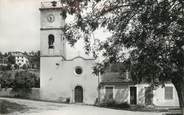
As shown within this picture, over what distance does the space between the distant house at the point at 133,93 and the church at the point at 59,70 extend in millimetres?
1524

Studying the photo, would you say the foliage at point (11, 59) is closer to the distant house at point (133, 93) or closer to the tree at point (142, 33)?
A: the distant house at point (133, 93)

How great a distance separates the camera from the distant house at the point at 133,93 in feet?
147

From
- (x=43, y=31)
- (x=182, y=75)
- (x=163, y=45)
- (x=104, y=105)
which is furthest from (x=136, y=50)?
(x=43, y=31)

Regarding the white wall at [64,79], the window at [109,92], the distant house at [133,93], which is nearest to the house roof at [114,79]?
the distant house at [133,93]

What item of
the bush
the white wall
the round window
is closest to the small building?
the bush

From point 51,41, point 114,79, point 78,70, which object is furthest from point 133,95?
point 51,41

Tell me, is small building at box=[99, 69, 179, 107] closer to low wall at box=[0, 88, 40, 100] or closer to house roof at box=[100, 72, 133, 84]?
house roof at box=[100, 72, 133, 84]

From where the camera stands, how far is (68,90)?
1873 inches

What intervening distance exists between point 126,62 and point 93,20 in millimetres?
3504

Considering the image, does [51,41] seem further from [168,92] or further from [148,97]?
[168,92]

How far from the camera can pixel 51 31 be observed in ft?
156

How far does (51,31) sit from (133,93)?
11768mm

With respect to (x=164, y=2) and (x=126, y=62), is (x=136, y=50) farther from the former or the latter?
(x=164, y=2)

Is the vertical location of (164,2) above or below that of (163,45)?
above
